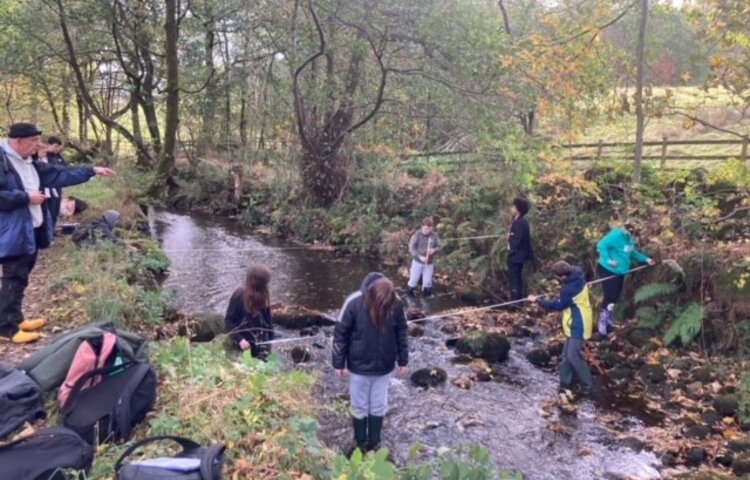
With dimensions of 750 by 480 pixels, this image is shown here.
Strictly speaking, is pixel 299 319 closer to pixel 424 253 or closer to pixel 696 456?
pixel 424 253

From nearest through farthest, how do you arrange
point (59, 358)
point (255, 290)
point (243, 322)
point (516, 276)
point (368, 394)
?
point (59, 358) → point (368, 394) → point (255, 290) → point (243, 322) → point (516, 276)

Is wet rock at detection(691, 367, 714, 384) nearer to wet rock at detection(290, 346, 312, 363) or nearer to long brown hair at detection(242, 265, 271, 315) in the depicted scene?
wet rock at detection(290, 346, 312, 363)

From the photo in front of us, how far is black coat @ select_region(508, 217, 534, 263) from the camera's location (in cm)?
1253

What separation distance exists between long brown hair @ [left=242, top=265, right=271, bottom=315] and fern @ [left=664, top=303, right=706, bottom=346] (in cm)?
683

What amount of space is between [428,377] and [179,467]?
5.68 meters

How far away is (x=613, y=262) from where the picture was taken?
10898mm

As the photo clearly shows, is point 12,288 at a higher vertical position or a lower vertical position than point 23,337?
higher

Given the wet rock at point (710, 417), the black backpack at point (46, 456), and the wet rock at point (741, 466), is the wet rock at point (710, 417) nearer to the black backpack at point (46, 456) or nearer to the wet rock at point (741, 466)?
the wet rock at point (741, 466)

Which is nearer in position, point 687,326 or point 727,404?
point 727,404

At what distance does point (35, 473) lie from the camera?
405 centimetres

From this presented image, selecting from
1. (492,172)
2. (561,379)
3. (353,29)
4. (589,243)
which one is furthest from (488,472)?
(353,29)

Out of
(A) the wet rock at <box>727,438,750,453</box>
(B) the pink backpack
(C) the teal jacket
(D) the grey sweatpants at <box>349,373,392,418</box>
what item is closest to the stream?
(D) the grey sweatpants at <box>349,373,392,418</box>

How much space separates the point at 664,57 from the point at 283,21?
15656 mm

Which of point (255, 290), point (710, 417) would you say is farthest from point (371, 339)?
point (710, 417)
